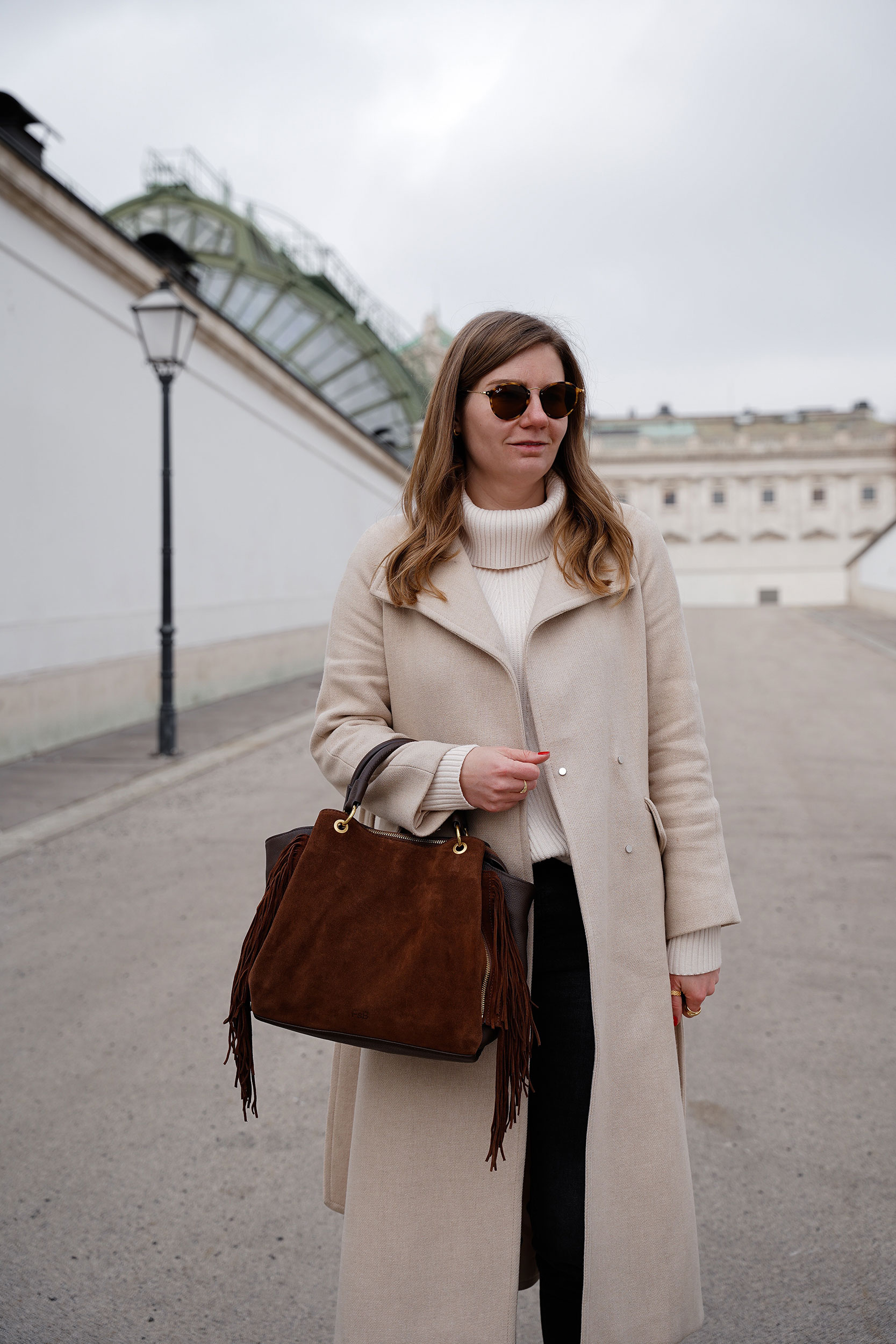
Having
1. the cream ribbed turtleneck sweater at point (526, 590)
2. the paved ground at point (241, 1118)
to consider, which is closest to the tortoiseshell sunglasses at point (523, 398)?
the cream ribbed turtleneck sweater at point (526, 590)

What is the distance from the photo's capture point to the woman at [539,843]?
1632mm

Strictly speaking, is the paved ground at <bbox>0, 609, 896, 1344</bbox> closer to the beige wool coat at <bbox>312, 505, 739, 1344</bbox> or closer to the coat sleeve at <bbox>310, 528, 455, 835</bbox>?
the beige wool coat at <bbox>312, 505, 739, 1344</bbox>

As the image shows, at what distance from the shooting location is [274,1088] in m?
3.20

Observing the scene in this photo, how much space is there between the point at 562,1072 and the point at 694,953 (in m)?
0.32

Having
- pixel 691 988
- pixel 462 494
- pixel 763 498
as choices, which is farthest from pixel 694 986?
pixel 763 498

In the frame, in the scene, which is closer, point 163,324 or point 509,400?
point 509,400

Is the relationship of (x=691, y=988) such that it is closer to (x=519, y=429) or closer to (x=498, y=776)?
(x=498, y=776)

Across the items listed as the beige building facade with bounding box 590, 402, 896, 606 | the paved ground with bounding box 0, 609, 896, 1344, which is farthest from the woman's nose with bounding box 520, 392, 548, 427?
the beige building facade with bounding box 590, 402, 896, 606

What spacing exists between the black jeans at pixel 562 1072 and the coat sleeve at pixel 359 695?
0.91ft

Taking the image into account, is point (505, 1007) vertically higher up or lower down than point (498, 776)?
lower down

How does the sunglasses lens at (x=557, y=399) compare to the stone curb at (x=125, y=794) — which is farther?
the stone curb at (x=125, y=794)

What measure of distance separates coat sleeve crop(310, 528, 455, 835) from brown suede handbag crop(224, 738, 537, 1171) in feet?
0.35

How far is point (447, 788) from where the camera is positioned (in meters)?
1.58

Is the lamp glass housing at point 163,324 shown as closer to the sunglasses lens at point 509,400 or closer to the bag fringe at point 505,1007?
the sunglasses lens at point 509,400
